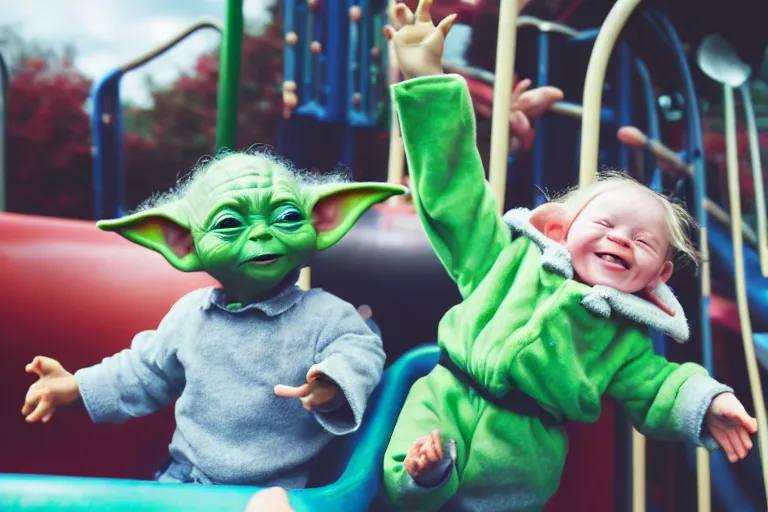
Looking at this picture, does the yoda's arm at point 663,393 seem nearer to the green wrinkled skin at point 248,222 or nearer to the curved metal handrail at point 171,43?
the green wrinkled skin at point 248,222

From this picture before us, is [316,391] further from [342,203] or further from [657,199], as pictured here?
[657,199]

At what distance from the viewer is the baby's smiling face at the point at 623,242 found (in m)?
0.71

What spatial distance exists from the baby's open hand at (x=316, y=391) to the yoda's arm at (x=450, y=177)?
0.64ft

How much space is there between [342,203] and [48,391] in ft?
1.24

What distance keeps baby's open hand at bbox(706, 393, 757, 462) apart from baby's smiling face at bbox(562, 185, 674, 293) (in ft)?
0.44

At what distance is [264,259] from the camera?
2.44 ft

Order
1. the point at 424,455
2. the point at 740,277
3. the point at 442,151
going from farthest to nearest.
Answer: the point at 740,277
the point at 442,151
the point at 424,455

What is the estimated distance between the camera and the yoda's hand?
2.45ft

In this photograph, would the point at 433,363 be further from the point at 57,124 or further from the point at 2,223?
the point at 57,124

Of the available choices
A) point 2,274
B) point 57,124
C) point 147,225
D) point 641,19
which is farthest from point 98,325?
point 641,19

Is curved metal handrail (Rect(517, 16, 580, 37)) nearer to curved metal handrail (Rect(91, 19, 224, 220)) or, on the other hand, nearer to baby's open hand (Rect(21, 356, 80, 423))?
curved metal handrail (Rect(91, 19, 224, 220))

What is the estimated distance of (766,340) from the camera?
92 cm

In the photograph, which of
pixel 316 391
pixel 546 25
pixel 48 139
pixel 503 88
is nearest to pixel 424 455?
pixel 316 391

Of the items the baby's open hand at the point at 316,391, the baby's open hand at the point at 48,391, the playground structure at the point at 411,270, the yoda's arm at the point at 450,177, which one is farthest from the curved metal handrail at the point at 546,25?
the baby's open hand at the point at 48,391
